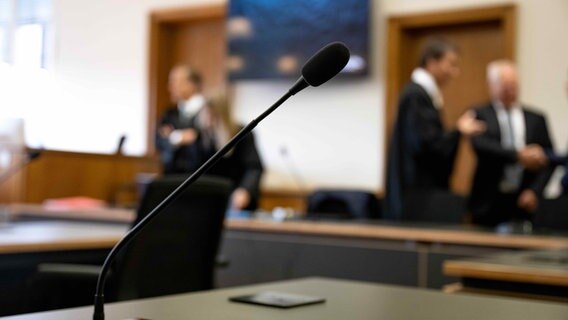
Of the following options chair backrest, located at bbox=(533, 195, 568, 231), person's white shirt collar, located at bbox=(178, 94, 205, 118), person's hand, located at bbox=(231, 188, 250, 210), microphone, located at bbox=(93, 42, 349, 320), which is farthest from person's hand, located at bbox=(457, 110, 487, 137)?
microphone, located at bbox=(93, 42, 349, 320)

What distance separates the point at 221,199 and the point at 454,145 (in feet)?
6.41

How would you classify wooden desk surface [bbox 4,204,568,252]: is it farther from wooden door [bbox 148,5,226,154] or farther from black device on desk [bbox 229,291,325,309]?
wooden door [bbox 148,5,226,154]

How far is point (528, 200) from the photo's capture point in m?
4.59

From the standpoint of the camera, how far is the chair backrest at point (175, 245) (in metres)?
2.63

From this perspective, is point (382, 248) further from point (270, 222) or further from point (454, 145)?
point (454, 145)

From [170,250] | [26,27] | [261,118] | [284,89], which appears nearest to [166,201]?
[261,118]

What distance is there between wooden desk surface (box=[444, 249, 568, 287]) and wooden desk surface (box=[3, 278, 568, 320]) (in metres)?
0.47

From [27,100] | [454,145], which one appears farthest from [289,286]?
[27,100]

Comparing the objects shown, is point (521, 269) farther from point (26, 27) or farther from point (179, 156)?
point (26, 27)

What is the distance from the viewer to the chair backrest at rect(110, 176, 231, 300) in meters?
2.63

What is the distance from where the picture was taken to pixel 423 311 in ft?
4.98

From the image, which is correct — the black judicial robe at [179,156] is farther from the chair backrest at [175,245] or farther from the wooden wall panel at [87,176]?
the chair backrest at [175,245]

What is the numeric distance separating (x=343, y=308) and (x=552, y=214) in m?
2.58

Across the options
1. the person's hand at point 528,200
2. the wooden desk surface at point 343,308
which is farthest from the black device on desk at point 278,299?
the person's hand at point 528,200
